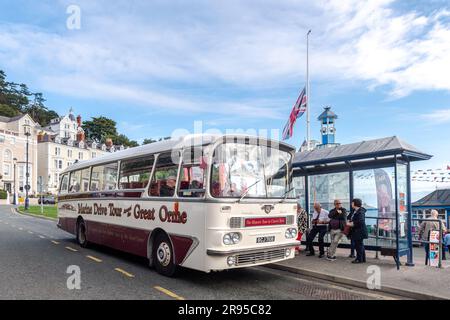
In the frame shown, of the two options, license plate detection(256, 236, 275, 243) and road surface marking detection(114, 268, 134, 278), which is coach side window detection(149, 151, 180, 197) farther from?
license plate detection(256, 236, 275, 243)

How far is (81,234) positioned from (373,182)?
9527 millimetres

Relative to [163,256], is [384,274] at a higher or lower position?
lower

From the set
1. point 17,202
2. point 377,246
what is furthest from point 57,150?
point 377,246

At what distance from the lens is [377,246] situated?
32.8ft

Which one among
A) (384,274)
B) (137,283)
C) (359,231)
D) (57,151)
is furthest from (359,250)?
(57,151)

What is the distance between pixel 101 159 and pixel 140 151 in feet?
8.72

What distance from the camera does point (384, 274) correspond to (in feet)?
27.1

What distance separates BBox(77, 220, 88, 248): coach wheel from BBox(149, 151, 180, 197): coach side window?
16.9ft

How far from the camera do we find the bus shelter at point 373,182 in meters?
9.30

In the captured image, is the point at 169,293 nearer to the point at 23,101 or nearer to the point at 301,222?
the point at 301,222

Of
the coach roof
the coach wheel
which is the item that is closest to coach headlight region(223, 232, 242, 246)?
the coach roof

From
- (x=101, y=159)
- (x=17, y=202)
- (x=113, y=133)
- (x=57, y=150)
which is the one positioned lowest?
(x=17, y=202)

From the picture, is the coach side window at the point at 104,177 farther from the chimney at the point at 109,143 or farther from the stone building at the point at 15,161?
the chimney at the point at 109,143
